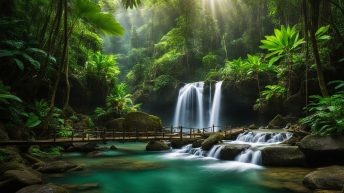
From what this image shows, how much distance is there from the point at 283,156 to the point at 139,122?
440 inches

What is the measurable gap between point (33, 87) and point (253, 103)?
16.6 m

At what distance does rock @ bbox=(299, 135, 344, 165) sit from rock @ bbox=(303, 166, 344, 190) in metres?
1.13

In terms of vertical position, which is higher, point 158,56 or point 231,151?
point 158,56

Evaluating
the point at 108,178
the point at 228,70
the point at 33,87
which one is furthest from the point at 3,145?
the point at 228,70

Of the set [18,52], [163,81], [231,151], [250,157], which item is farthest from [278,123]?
[18,52]

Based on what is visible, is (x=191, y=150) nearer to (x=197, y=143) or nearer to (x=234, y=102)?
(x=197, y=143)

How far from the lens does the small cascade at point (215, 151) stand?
1370 centimetres

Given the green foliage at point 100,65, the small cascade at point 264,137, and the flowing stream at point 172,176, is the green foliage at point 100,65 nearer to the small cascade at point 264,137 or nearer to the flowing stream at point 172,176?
the flowing stream at point 172,176

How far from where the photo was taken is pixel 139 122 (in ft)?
65.3

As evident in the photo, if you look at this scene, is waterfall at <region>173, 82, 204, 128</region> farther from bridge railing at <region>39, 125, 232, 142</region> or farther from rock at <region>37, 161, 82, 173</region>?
rock at <region>37, 161, 82, 173</region>

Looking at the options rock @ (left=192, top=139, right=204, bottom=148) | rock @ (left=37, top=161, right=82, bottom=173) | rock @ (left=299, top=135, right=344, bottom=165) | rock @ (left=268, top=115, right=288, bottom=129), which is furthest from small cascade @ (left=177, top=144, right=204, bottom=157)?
rock @ (left=37, top=161, right=82, bottom=173)

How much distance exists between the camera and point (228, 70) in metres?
24.3

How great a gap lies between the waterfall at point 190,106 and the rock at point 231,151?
514 inches

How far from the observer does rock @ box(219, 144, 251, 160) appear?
1279 cm
